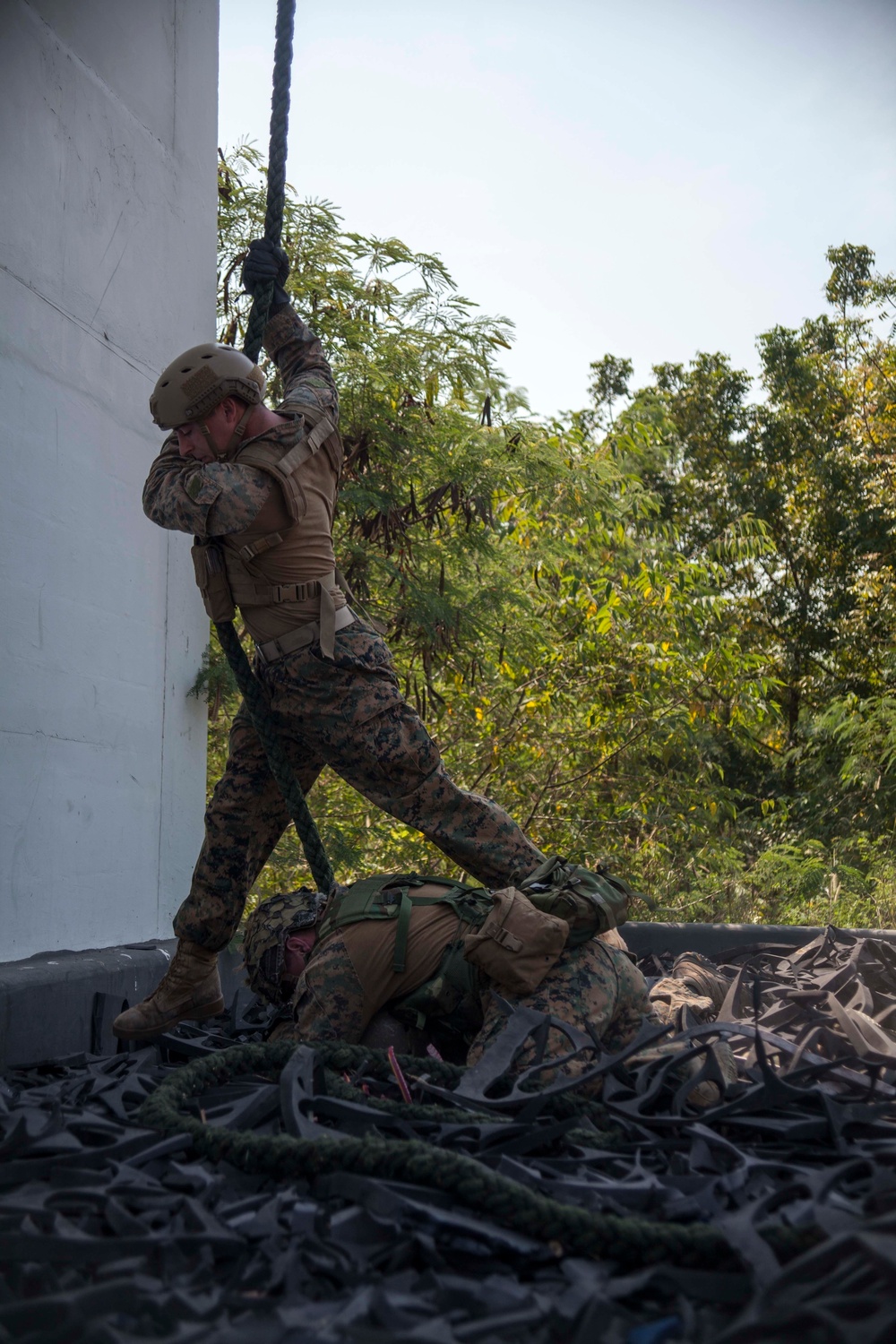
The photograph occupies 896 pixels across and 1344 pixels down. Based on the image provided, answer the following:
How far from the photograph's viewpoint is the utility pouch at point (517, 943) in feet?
7.65

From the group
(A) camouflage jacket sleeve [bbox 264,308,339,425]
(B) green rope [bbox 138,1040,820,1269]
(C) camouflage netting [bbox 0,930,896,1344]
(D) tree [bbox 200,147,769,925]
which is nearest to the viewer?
(C) camouflage netting [bbox 0,930,896,1344]

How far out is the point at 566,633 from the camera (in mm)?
7879

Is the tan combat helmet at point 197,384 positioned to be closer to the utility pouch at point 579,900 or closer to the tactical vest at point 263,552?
the tactical vest at point 263,552

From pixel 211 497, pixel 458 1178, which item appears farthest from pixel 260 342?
pixel 458 1178

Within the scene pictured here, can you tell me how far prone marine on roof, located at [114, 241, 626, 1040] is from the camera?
300cm

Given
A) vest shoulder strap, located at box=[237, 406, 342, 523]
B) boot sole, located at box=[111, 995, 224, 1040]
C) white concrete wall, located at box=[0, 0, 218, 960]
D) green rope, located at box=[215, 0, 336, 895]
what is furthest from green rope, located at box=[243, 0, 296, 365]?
boot sole, located at box=[111, 995, 224, 1040]

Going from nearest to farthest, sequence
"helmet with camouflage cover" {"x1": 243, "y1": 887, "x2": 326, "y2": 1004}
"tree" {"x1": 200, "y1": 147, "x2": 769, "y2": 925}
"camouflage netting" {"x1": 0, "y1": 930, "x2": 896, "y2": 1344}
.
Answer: "camouflage netting" {"x1": 0, "y1": 930, "x2": 896, "y2": 1344}
"helmet with camouflage cover" {"x1": 243, "y1": 887, "x2": 326, "y2": 1004}
"tree" {"x1": 200, "y1": 147, "x2": 769, "y2": 925}

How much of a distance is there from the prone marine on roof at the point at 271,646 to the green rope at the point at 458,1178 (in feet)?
2.60

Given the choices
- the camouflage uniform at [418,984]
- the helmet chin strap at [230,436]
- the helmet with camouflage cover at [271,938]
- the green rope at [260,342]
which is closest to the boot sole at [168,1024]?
the helmet with camouflage cover at [271,938]

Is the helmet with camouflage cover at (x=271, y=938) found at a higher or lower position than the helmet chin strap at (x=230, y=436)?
lower

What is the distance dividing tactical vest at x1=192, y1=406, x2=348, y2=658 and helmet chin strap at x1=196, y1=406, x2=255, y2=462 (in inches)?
2.5

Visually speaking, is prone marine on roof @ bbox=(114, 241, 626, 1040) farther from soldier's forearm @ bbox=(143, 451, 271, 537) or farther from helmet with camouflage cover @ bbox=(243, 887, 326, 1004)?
helmet with camouflage cover @ bbox=(243, 887, 326, 1004)

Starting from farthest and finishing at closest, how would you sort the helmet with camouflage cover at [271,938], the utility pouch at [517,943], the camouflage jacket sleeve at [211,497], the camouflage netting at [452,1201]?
the camouflage jacket sleeve at [211,497] → the helmet with camouflage cover at [271,938] → the utility pouch at [517,943] → the camouflage netting at [452,1201]

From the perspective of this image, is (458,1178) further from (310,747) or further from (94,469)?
(94,469)
